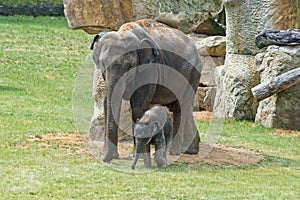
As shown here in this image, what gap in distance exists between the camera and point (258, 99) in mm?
15375

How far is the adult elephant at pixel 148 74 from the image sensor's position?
1055 cm

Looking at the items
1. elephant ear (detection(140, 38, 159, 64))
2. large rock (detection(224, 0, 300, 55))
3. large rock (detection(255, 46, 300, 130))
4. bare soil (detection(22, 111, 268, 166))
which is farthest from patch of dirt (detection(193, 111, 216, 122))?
elephant ear (detection(140, 38, 159, 64))

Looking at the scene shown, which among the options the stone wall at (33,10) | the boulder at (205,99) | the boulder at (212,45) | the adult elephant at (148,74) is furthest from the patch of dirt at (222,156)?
the stone wall at (33,10)

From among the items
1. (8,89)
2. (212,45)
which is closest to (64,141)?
(8,89)

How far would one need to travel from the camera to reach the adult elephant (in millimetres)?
10555

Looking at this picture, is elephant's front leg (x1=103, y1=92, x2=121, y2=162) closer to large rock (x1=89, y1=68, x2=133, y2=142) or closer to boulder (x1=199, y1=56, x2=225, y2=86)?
large rock (x1=89, y1=68, x2=133, y2=142)

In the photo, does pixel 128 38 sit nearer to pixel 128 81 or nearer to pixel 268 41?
pixel 128 81

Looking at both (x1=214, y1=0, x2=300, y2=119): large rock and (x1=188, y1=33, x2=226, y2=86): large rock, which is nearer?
(x1=214, y1=0, x2=300, y2=119): large rock

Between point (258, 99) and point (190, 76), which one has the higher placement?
point (190, 76)

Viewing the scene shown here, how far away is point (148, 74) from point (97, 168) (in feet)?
4.58

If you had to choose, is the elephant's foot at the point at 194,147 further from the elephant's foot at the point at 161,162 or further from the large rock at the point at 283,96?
the large rock at the point at 283,96

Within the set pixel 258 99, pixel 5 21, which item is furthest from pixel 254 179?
pixel 5 21

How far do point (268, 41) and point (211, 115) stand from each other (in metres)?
2.20

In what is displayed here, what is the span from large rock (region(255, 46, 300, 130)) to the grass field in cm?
30
